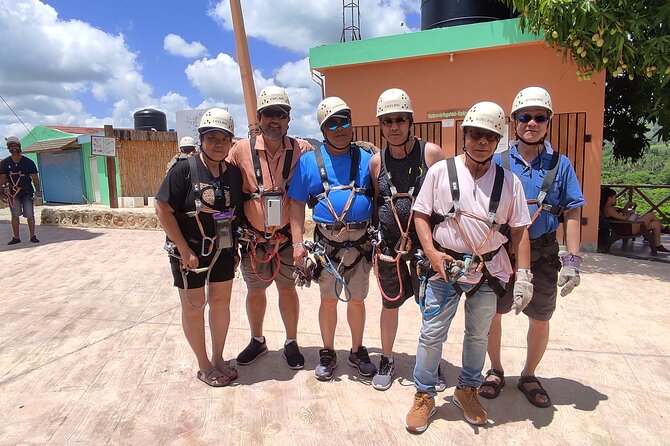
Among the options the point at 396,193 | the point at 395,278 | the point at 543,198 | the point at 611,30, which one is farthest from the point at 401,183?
the point at 611,30

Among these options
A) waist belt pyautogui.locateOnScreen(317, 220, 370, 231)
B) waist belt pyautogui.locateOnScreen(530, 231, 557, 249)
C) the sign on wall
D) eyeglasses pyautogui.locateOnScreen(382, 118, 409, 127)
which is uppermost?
the sign on wall

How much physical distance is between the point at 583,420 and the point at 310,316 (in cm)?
275

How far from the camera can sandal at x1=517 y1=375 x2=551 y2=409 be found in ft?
9.76

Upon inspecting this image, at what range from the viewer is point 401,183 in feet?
9.96

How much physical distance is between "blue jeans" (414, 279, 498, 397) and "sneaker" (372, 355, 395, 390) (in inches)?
18.7

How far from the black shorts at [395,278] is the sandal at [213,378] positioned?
4.33 feet

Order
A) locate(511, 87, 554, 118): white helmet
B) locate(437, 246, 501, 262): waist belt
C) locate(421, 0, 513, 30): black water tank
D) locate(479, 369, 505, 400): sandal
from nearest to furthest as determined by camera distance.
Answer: locate(437, 246, 501, 262): waist belt → locate(511, 87, 554, 118): white helmet → locate(479, 369, 505, 400): sandal → locate(421, 0, 513, 30): black water tank

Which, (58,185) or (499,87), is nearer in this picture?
(499,87)

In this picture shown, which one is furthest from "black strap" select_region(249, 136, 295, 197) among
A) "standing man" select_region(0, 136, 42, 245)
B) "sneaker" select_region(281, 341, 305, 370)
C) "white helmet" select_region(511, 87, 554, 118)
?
"standing man" select_region(0, 136, 42, 245)

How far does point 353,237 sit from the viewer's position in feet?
10.5

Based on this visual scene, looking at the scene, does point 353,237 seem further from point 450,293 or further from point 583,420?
point 583,420

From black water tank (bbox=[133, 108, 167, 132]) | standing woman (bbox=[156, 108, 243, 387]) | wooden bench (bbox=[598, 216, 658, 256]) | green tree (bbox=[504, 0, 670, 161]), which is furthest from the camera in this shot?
black water tank (bbox=[133, 108, 167, 132])

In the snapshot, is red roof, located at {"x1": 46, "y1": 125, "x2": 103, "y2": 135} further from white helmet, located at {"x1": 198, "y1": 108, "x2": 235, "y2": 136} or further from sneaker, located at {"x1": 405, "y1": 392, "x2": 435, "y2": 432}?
sneaker, located at {"x1": 405, "y1": 392, "x2": 435, "y2": 432}

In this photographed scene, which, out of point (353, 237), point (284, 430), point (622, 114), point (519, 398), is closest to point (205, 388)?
point (284, 430)
